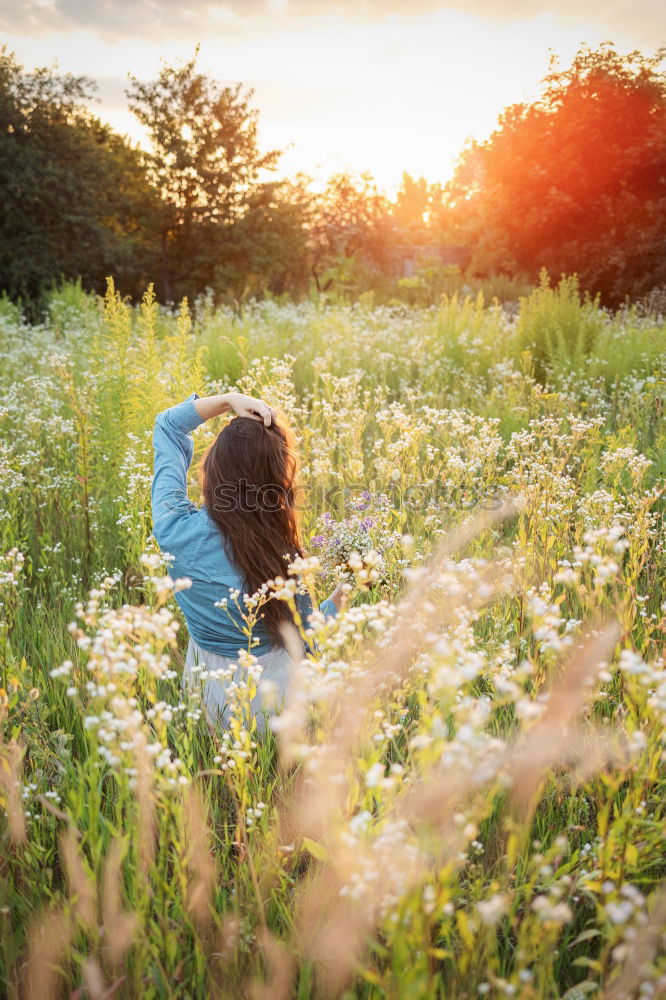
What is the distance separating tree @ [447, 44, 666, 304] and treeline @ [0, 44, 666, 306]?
0.04 metres

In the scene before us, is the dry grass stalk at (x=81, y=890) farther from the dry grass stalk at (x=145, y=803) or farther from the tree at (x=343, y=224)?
the tree at (x=343, y=224)

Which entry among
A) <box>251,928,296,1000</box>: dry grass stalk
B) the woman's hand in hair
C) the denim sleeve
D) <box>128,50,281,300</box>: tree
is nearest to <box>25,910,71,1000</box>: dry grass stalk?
<box>251,928,296,1000</box>: dry grass stalk

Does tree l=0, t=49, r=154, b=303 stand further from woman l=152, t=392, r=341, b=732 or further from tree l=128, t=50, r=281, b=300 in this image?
woman l=152, t=392, r=341, b=732

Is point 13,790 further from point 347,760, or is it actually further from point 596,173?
point 596,173

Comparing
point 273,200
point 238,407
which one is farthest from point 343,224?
point 238,407

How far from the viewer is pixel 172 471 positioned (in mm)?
3084

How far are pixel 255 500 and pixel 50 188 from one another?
Result: 70.3ft

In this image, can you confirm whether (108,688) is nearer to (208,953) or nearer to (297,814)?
(208,953)

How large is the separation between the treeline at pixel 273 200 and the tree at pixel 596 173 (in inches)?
1.5

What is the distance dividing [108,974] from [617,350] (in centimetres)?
719

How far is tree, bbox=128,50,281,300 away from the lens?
2480 centimetres

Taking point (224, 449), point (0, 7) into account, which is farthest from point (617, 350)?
point (0, 7)

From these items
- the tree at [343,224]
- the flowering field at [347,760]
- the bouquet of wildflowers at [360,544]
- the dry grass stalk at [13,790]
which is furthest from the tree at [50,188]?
the dry grass stalk at [13,790]

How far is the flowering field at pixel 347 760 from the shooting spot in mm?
1342
